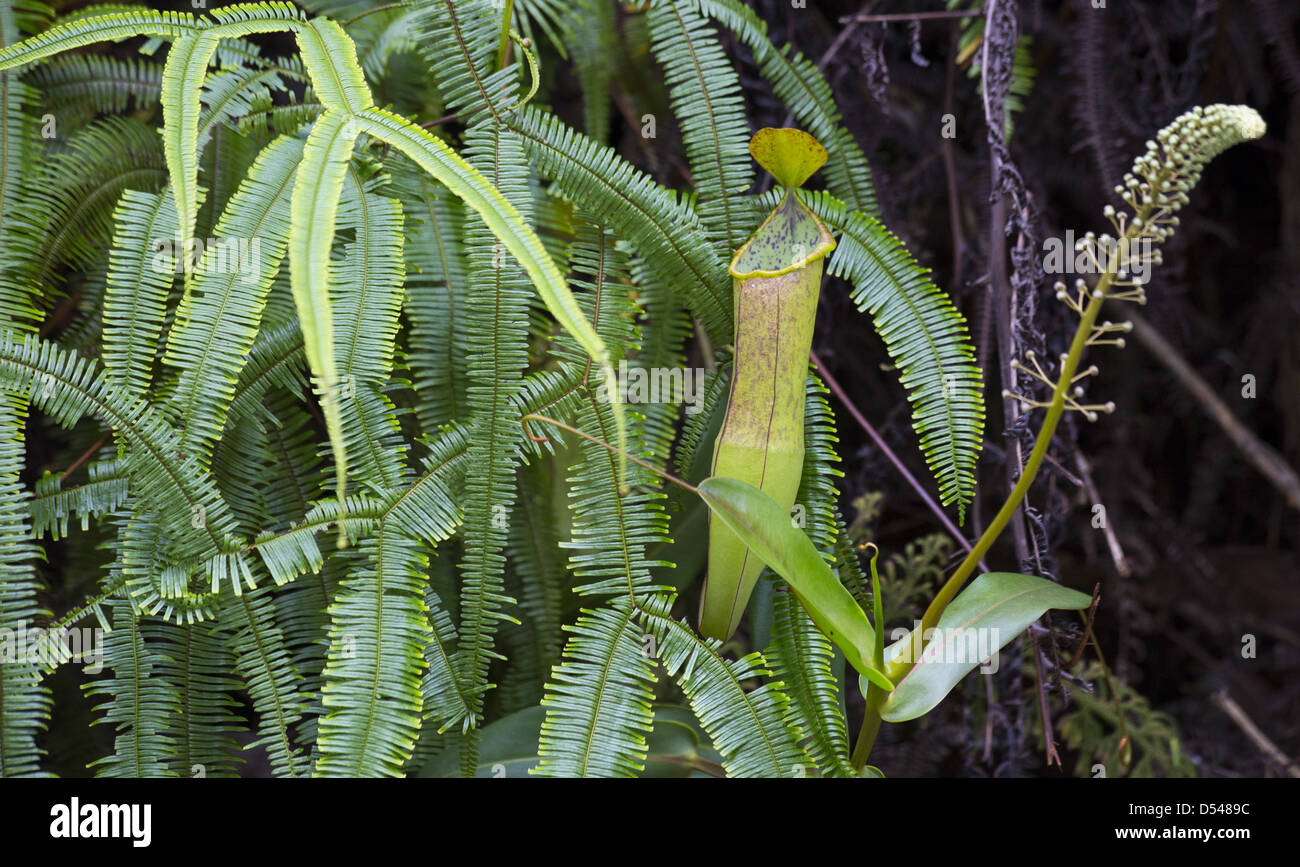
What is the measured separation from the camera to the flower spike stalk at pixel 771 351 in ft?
3.10

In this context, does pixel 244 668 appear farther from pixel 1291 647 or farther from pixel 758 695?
pixel 1291 647

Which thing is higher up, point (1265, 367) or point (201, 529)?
point (1265, 367)

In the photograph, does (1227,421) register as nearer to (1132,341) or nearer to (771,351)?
(1132,341)

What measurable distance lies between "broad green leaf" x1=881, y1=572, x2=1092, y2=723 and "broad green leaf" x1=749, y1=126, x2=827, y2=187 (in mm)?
487

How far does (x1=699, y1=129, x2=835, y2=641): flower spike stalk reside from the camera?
0.95 metres

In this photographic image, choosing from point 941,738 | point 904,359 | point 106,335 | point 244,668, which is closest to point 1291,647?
point 941,738

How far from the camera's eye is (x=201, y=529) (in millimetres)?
892

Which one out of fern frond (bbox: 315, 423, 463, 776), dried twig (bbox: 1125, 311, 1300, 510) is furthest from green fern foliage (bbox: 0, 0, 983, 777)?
dried twig (bbox: 1125, 311, 1300, 510)

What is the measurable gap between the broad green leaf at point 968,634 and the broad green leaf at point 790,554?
0.05m

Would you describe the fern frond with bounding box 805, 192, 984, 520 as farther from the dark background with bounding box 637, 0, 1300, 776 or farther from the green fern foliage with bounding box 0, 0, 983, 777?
the dark background with bounding box 637, 0, 1300, 776

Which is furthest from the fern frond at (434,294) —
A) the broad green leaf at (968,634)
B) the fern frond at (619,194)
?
the broad green leaf at (968,634)

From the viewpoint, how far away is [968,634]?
35.5 inches

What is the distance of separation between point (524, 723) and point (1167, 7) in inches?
72.2
